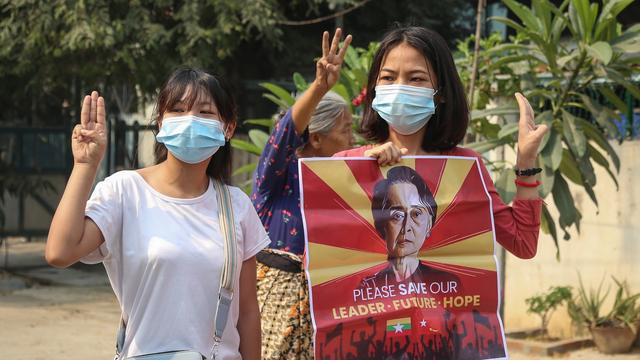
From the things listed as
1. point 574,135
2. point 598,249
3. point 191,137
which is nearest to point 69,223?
point 191,137

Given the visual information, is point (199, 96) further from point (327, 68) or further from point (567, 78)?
point (567, 78)

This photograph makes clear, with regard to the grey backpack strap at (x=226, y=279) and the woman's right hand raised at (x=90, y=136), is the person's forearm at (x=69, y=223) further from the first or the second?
the grey backpack strap at (x=226, y=279)

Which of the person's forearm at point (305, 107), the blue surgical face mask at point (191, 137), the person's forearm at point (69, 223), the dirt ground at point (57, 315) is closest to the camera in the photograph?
the person's forearm at point (69, 223)

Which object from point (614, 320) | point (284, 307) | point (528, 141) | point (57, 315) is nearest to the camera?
point (528, 141)

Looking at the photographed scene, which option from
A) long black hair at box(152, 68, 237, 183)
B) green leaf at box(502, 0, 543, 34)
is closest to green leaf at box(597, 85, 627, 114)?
green leaf at box(502, 0, 543, 34)

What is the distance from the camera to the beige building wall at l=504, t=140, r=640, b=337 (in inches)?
298

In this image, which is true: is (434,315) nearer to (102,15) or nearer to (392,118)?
(392,118)

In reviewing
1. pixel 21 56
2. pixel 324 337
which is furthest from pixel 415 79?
pixel 21 56

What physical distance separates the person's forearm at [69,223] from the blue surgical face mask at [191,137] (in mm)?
305

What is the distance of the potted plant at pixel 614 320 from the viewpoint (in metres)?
7.31

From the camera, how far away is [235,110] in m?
2.83

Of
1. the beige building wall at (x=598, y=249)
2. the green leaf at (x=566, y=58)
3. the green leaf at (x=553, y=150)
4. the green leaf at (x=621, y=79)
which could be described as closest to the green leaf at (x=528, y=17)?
the green leaf at (x=566, y=58)

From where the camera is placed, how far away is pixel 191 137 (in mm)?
2613

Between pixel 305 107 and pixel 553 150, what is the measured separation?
2.39 m
